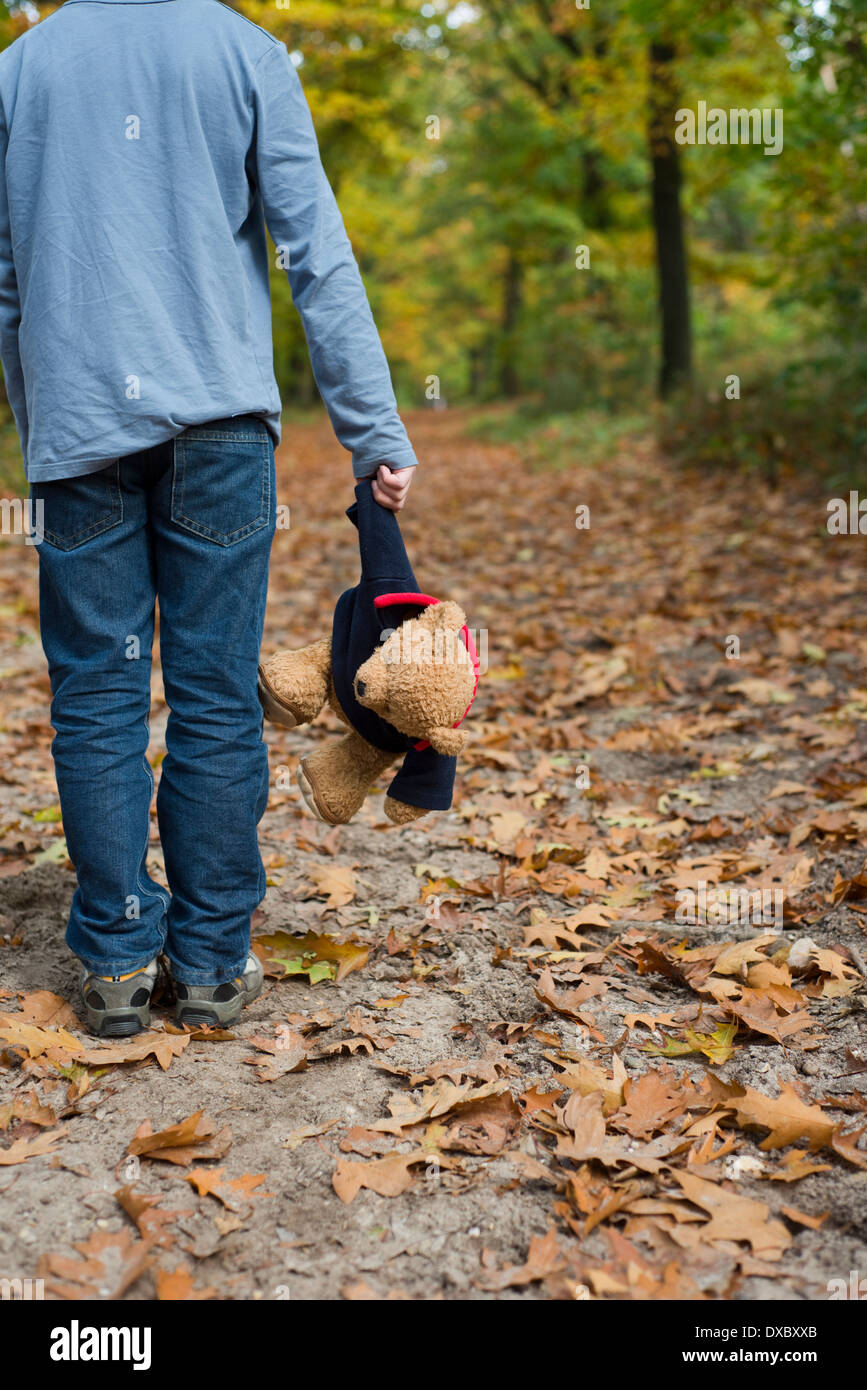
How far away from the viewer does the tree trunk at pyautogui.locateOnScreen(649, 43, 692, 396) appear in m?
12.9

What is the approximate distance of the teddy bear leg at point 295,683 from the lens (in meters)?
2.58

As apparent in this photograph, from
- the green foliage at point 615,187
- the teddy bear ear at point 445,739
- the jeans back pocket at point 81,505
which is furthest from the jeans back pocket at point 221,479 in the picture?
the green foliage at point 615,187

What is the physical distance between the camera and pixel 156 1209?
1.92 meters

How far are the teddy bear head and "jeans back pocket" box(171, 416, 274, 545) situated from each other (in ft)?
1.33

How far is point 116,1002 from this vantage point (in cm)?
247

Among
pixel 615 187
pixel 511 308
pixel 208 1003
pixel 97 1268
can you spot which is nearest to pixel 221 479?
pixel 208 1003

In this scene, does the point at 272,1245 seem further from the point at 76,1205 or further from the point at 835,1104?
the point at 835,1104

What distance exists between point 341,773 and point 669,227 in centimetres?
Result: 1284

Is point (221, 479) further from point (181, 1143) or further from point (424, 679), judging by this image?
point (181, 1143)

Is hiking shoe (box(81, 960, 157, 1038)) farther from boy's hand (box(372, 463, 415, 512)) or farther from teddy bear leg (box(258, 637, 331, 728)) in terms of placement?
boy's hand (box(372, 463, 415, 512))

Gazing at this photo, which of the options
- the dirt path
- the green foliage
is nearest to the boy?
the dirt path

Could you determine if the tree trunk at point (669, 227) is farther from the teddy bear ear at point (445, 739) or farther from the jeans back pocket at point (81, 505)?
the jeans back pocket at point (81, 505)

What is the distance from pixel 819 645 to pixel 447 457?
12411 mm
